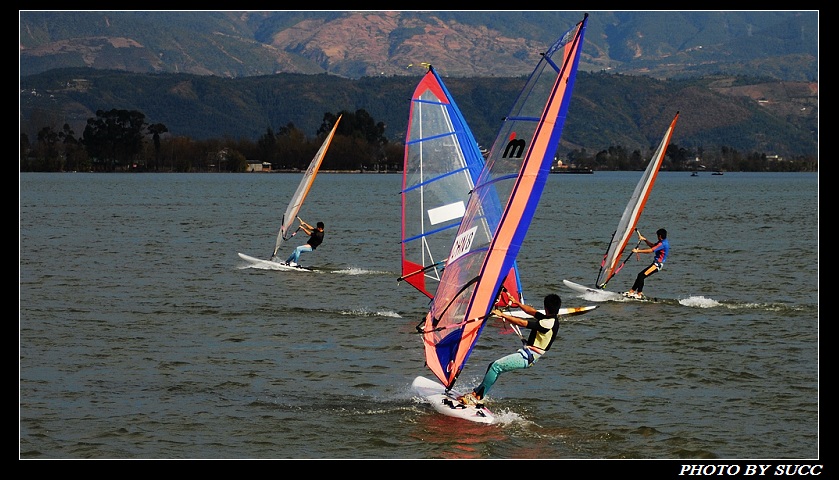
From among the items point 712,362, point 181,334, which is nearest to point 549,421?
point 712,362

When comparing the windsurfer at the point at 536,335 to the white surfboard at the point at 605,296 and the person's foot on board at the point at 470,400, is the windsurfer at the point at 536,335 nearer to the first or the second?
the person's foot on board at the point at 470,400

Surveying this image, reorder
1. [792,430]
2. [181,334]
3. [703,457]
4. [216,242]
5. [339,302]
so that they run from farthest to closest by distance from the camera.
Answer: [216,242] → [339,302] → [181,334] → [792,430] → [703,457]

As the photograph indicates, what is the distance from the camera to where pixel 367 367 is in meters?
19.1

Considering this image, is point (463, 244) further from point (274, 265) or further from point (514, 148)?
point (274, 265)

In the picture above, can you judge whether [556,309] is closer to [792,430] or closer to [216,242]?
[792,430]

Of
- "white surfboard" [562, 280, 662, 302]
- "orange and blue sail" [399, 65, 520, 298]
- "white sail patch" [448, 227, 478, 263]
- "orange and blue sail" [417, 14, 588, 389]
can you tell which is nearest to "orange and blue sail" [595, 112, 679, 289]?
"white surfboard" [562, 280, 662, 302]

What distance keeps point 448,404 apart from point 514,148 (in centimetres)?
349

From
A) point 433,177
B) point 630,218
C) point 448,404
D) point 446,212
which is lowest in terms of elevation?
point 448,404

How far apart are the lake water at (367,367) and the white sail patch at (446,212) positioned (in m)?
2.28

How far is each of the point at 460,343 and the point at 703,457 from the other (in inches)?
129

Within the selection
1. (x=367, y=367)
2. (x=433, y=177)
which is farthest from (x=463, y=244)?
(x=433, y=177)

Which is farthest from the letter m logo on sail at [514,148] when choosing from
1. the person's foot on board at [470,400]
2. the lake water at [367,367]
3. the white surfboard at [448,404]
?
the lake water at [367,367]

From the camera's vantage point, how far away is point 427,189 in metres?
23.5

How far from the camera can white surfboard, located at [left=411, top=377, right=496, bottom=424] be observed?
15.5 metres
